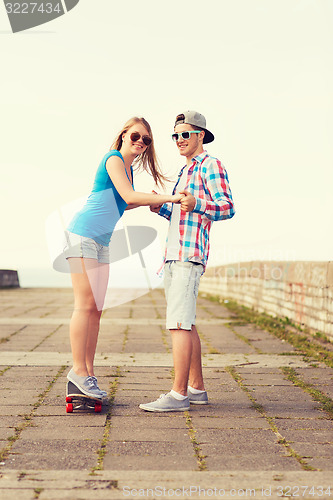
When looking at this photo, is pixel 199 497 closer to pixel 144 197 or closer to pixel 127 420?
pixel 127 420

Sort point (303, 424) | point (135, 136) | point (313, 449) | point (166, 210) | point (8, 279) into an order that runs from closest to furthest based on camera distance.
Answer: point (313, 449)
point (303, 424)
point (135, 136)
point (166, 210)
point (8, 279)

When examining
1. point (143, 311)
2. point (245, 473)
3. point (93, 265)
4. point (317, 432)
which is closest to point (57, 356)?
point (93, 265)

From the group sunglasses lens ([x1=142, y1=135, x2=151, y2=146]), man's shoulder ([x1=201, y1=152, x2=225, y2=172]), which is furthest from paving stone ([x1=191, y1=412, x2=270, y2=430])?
sunglasses lens ([x1=142, y1=135, x2=151, y2=146])

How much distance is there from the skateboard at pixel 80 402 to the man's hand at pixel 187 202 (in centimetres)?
130

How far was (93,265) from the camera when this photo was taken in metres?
4.11

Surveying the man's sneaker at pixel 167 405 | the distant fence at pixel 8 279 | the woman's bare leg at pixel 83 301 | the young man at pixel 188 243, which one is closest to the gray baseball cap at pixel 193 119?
the young man at pixel 188 243

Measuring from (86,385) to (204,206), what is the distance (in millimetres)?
1327

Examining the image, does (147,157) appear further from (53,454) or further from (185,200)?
(53,454)

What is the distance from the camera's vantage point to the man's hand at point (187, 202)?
3847mm

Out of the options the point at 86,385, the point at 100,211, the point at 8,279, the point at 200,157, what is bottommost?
the point at 86,385

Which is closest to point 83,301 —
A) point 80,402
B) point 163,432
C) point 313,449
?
point 80,402

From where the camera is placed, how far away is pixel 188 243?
13.4 feet

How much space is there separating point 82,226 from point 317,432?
6.04 feet

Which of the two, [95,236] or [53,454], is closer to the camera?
[53,454]
